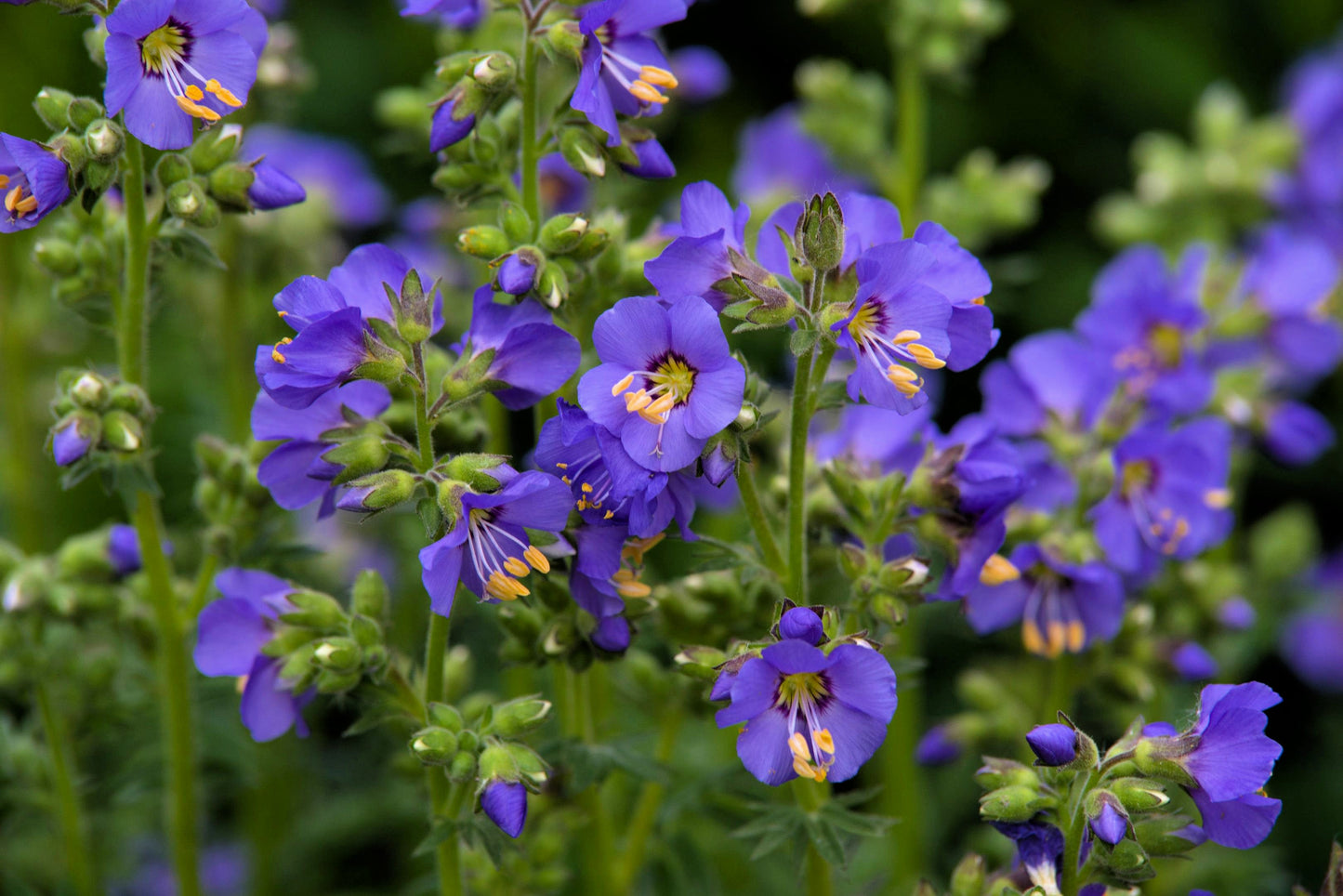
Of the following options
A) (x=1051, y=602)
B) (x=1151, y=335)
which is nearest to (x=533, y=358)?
(x=1051, y=602)

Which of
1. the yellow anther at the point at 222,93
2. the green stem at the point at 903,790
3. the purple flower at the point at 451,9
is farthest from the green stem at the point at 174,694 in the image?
the green stem at the point at 903,790

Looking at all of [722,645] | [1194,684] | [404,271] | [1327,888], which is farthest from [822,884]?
[1194,684]

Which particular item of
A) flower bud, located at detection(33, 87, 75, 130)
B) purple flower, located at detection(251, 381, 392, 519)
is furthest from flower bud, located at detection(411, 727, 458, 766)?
flower bud, located at detection(33, 87, 75, 130)

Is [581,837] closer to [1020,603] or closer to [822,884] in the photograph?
[822,884]

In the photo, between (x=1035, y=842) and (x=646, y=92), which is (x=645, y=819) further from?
(x=646, y=92)

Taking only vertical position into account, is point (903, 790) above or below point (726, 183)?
below

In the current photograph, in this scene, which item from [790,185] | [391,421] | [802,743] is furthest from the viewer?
[790,185]

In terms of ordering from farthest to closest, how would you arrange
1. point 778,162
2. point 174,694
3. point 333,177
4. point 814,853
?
1. point 778,162
2. point 333,177
3. point 174,694
4. point 814,853
